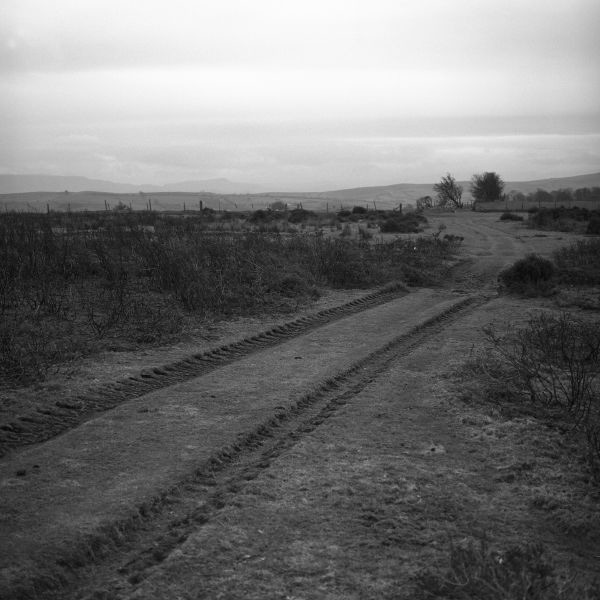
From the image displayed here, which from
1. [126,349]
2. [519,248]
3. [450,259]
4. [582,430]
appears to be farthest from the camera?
[519,248]

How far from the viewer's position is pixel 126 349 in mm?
7707

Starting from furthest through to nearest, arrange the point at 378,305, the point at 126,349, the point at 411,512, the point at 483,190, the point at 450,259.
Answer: the point at 483,190
the point at 450,259
the point at 378,305
the point at 126,349
the point at 411,512

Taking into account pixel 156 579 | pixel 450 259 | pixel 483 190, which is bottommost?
pixel 156 579

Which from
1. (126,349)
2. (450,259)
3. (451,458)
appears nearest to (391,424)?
(451,458)

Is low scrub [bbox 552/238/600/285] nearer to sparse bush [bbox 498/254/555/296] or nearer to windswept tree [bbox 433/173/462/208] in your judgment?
sparse bush [bbox 498/254/555/296]

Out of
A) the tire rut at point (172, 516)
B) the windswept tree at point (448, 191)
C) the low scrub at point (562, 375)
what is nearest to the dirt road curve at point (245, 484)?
the tire rut at point (172, 516)

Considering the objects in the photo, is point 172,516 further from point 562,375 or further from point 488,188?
point 488,188

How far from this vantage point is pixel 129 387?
6312 millimetres

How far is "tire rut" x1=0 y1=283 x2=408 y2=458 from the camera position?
5.07m

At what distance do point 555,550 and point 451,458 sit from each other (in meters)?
1.25

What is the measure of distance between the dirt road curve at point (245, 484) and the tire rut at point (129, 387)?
0.03 meters

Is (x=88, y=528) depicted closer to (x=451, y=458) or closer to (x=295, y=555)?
(x=295, y=555)

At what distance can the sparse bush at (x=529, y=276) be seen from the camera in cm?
1229

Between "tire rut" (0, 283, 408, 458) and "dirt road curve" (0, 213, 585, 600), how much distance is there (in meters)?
0.03
